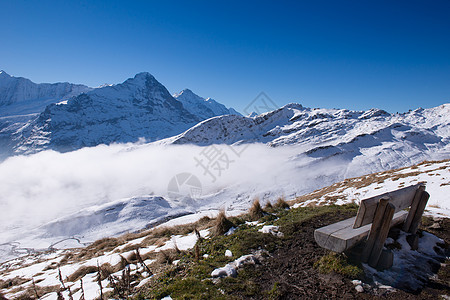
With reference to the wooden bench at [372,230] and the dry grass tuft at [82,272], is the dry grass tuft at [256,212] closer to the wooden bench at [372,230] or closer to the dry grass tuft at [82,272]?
the wooden bench at [372,230]

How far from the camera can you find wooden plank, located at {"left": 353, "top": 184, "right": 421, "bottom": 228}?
160 inches

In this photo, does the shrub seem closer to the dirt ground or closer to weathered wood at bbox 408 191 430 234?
the dirt ground

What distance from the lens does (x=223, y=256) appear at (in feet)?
18.6

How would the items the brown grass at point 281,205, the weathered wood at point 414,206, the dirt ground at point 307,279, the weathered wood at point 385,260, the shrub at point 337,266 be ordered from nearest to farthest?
the dirt ground at point 307,279 → the shrub at point 337,266 → the weathered wood at point 385,260 → the weathered wood at point 414,206 → the brown grass at point 281,205

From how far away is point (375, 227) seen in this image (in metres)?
4.32

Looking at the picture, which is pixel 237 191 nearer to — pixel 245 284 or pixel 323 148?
pixel 323 148

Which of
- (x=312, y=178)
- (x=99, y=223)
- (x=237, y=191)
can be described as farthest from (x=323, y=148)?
(x=99, y=223)

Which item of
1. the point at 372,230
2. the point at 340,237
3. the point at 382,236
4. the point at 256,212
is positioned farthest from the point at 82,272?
the point at 382,236

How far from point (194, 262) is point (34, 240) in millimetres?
96967

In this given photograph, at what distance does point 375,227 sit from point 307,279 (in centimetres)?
179

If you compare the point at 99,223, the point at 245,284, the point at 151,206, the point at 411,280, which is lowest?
the point at 99,223

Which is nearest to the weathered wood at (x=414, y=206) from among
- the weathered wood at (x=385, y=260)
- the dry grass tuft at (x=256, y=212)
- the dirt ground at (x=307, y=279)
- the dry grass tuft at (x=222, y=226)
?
the dirt ground at (x=307, y=279)

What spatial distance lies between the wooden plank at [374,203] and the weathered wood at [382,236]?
248 mm

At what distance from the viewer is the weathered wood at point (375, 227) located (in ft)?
13.8
